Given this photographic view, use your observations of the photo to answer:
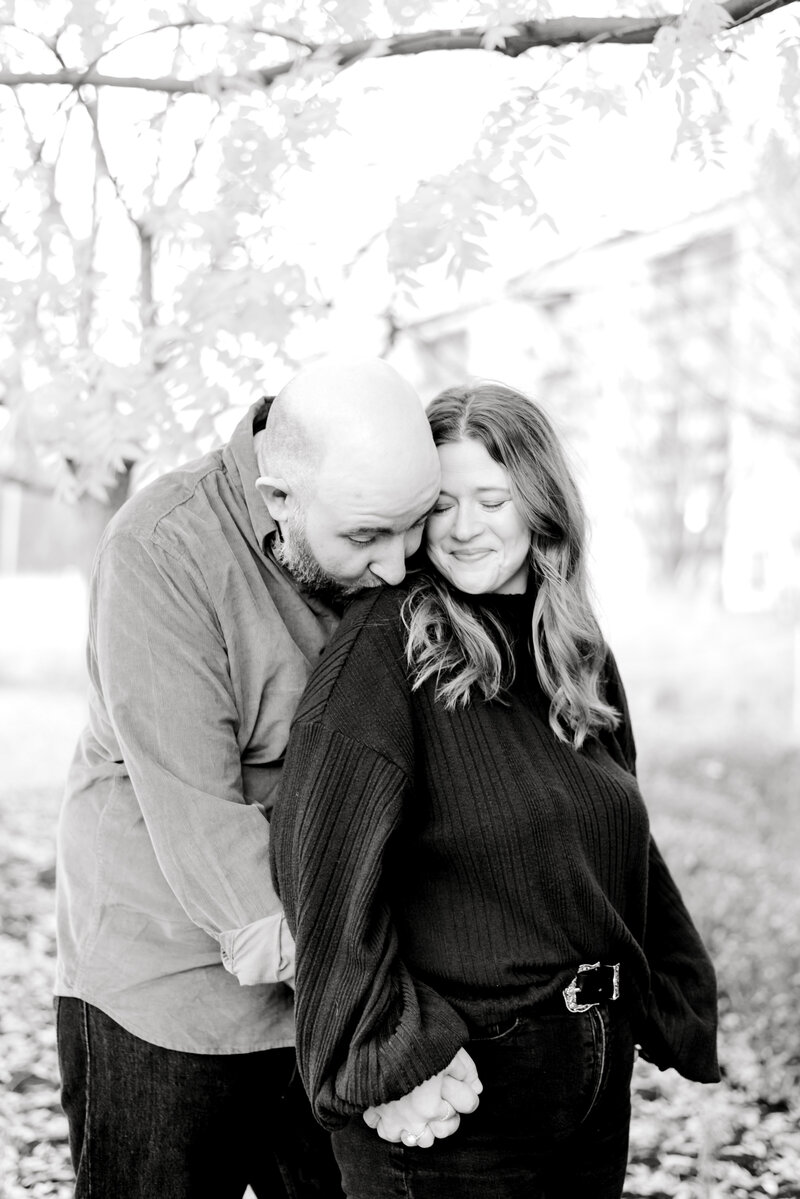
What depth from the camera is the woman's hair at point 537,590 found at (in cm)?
219

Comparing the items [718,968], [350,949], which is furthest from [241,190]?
[718,968]

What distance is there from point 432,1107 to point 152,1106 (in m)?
0.62

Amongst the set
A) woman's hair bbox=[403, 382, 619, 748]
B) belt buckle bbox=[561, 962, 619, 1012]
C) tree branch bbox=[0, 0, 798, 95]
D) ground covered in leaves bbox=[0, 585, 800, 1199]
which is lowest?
ground covered in leaves bbox=[0, 585, 800, 1199]

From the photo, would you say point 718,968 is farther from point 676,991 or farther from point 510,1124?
point 510,1124

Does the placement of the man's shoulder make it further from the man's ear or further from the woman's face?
the woman's face

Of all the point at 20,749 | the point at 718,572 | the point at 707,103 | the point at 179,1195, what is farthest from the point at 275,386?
the point at 718,572

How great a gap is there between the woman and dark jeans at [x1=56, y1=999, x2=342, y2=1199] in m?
0.29

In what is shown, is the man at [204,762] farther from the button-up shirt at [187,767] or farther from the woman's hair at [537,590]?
the woman's hair at [537,590]

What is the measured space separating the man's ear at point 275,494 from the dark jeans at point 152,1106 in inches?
39.6

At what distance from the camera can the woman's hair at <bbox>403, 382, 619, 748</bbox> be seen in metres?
2.19

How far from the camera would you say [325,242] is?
362cm

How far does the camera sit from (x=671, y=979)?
244cm

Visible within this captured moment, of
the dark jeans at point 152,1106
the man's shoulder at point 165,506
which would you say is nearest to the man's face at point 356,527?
the man's shoulder at point 165,506

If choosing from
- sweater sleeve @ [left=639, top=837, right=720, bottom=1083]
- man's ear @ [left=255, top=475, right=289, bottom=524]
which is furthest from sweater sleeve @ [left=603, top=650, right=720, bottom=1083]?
man's ear @ [left=255, top=475, right=289, bottom=524]
